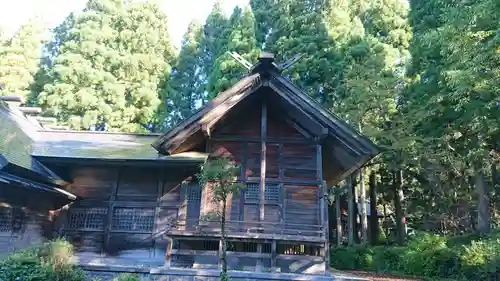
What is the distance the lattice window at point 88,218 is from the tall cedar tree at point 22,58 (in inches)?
668

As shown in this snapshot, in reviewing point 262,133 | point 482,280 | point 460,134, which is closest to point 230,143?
point 262,133

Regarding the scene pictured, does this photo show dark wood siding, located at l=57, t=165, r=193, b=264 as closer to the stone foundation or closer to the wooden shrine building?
the wooden shrine building

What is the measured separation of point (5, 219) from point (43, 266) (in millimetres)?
4131

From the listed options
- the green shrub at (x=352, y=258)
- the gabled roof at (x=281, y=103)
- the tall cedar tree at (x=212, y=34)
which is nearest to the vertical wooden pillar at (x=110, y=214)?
the gabled roof at (x=281, y=103)

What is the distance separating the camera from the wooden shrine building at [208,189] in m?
12.3

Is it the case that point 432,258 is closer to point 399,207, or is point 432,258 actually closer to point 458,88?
point 458,88

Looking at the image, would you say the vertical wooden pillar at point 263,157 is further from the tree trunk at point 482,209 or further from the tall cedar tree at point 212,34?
the tall cedar tree at point 212,34

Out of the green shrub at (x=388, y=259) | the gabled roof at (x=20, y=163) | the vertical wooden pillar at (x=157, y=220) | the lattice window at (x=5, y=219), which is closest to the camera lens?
the gabled roof at (x=20, y=163)

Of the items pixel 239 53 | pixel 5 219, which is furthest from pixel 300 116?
pixel 239 53

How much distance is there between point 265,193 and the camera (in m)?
12.8

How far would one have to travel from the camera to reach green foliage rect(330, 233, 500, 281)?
11760mm

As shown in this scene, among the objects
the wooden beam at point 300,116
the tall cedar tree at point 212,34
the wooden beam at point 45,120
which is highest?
the tall cedar tree at point 212,34

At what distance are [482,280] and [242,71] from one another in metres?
17.4

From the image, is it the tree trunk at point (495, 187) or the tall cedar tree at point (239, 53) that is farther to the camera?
the tall cedar tree at point (239, 53)
